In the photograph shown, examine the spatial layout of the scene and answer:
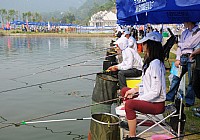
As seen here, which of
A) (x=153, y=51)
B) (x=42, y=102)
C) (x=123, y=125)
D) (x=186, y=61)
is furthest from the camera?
(x=42, y=102)

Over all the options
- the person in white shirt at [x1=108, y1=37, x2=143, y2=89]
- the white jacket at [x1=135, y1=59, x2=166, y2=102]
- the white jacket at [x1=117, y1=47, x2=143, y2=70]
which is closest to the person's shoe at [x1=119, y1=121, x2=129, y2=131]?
the white jacket at [x1=135, y1=59, x2=166, y2=102]

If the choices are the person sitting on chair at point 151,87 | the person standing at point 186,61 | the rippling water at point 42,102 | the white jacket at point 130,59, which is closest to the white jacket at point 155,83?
the person sitting on chair at point 151,87

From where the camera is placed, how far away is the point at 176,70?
6.82 metres

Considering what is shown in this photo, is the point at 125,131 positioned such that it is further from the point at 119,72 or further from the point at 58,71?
the point at 58,71

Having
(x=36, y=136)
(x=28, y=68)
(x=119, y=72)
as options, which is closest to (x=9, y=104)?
(x=36, y=136)

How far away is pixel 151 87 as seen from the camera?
4418mm

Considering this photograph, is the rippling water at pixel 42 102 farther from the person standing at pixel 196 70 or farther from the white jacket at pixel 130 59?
the person standing at pixel 196 70

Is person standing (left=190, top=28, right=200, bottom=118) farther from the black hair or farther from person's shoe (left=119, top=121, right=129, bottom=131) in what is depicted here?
person's shoe (left=119, top=121, right=129, bottom=131)

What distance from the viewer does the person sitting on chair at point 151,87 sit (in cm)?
437

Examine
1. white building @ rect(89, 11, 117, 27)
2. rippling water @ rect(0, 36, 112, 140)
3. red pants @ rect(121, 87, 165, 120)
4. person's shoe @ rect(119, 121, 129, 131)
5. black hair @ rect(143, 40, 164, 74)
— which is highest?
white building @ rect(89, 11, 117, 27)

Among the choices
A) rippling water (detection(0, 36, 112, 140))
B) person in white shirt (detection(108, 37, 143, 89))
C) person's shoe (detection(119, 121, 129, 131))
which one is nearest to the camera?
person's shoe (detection(119, 121, 129, 131))

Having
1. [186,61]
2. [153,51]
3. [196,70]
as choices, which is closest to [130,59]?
[186,61]

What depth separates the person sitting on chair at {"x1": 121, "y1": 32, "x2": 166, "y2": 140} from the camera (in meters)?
4.37

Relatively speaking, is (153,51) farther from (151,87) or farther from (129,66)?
(129,66)
